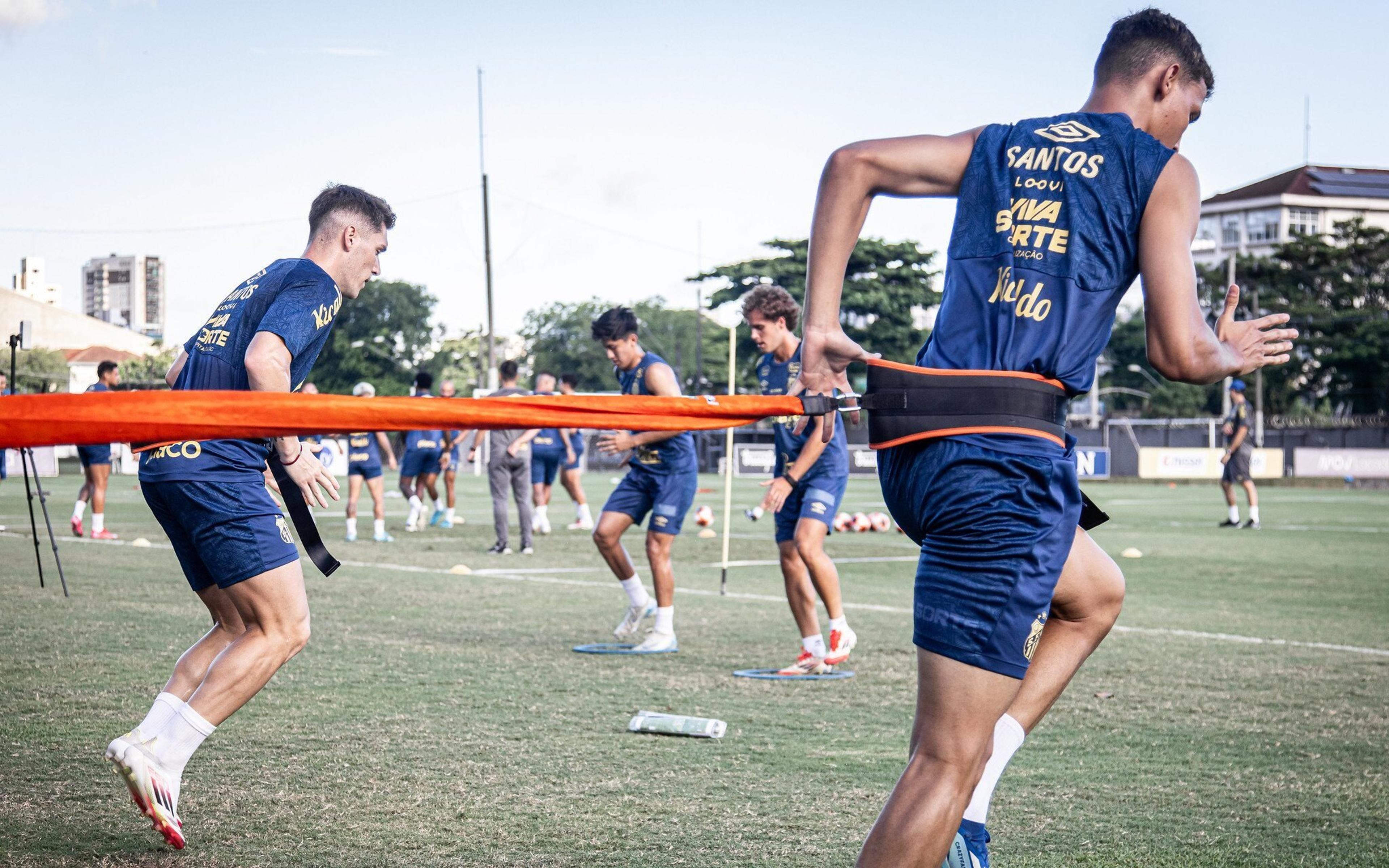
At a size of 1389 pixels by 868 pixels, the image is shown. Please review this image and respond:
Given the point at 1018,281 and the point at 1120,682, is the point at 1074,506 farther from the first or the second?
the point at 1120,682

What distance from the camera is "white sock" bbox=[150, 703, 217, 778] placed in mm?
4188

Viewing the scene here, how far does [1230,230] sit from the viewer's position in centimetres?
11088

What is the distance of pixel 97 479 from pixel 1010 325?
1632cm

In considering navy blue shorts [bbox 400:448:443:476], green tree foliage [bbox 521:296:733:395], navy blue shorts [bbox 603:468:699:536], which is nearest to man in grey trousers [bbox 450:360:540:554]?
navy blue shorts [bbox 400:448:443:476]

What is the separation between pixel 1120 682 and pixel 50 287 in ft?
332

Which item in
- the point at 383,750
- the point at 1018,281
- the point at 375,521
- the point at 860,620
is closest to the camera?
the point at 1018,281

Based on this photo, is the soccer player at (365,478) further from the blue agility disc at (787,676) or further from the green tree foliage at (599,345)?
the green tree foliage at (599,345)

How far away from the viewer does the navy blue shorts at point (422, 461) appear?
65.3 ft

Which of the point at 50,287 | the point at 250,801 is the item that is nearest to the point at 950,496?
the point at 250,801

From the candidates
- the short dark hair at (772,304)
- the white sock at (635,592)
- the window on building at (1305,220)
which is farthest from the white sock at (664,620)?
the window on building at (1305,220)

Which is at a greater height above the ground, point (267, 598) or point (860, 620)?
point (267, 598)

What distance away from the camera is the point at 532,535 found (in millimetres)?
18828

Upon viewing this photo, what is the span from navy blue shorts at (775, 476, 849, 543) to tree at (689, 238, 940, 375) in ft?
201

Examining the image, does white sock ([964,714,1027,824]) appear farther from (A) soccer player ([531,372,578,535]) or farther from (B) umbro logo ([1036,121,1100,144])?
(A) soccer player ([531,372,578,535])
